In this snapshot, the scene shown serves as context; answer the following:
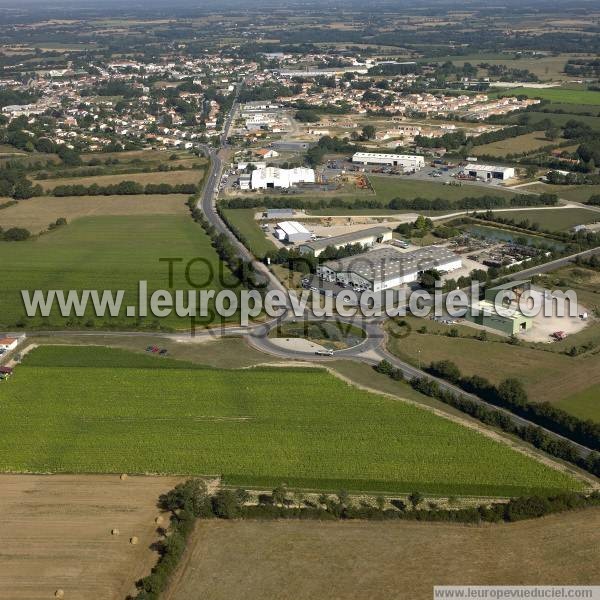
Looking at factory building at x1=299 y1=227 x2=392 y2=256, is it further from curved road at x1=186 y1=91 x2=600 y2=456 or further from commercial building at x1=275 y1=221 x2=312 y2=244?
curved road at x1=186 y1=91 x2=600 y2=456

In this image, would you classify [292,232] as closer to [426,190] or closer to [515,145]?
[426,190]

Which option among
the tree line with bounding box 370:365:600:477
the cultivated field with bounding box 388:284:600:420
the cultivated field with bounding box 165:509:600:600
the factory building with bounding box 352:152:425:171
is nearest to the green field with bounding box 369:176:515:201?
the factory building with bounding box 352:152:425:171

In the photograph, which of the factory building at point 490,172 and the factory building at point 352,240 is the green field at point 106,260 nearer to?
the factory building at point 352,240

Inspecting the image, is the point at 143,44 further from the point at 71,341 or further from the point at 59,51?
the point at 71,341

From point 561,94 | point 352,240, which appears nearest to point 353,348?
point 352,240

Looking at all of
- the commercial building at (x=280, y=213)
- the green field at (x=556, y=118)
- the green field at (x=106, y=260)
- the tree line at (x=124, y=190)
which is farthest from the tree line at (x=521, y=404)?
the green field at (x=556, y=118)
